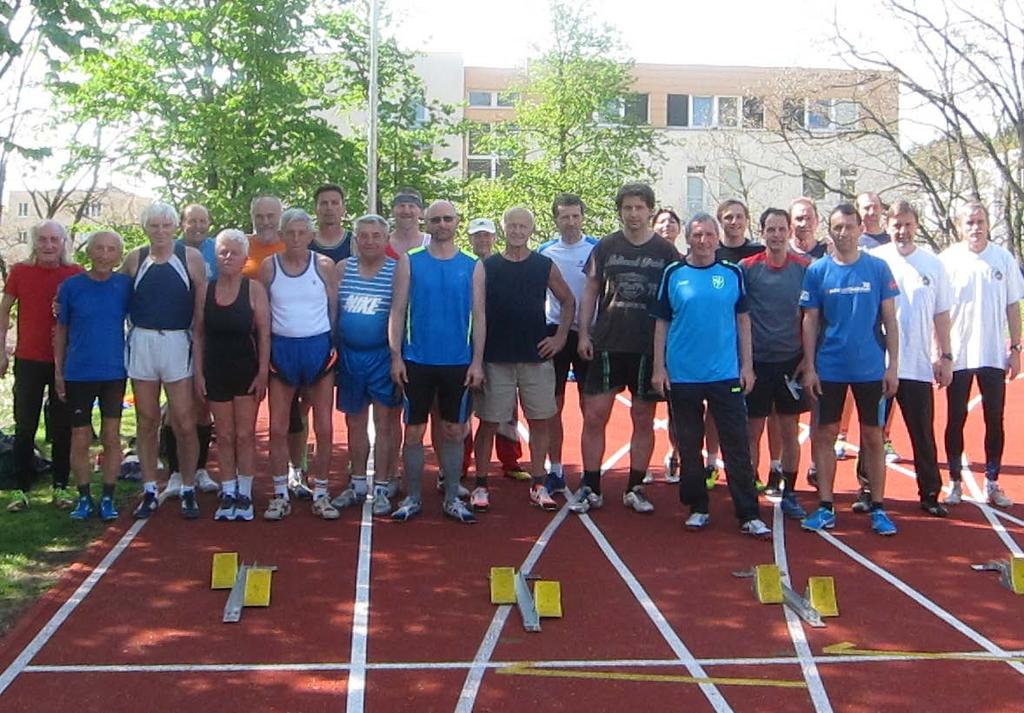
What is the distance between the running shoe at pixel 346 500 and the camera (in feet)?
23.2

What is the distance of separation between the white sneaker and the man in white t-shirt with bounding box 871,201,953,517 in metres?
4.80

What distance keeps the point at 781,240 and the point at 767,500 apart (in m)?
1.89

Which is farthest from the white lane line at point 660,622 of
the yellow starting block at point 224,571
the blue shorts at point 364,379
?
the yellow starting block at point 224,571

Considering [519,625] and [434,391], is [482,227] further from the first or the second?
[519,625]

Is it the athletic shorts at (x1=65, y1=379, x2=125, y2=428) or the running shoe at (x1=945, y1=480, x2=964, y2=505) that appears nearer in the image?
the athletic shorts at (x1=65, y1=379, x2=125, y2=428)

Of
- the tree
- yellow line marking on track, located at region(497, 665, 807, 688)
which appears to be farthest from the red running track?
the tree

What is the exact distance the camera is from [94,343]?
6.60 meters

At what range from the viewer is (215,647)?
186 inches

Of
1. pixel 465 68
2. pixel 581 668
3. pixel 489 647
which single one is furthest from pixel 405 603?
pixel 465 68

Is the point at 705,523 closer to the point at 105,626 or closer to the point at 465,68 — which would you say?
the point at 105,626

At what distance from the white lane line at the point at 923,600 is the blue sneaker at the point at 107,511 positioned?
450 cm

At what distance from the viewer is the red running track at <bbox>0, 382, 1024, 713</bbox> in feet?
13.9

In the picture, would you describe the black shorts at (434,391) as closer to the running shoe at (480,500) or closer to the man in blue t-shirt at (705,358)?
the running shoe at (480,500)

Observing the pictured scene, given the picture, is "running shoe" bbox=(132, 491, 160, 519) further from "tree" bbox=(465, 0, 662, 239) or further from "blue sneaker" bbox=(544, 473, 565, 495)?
"tree" bbox=(465, 0, 662, 239)
